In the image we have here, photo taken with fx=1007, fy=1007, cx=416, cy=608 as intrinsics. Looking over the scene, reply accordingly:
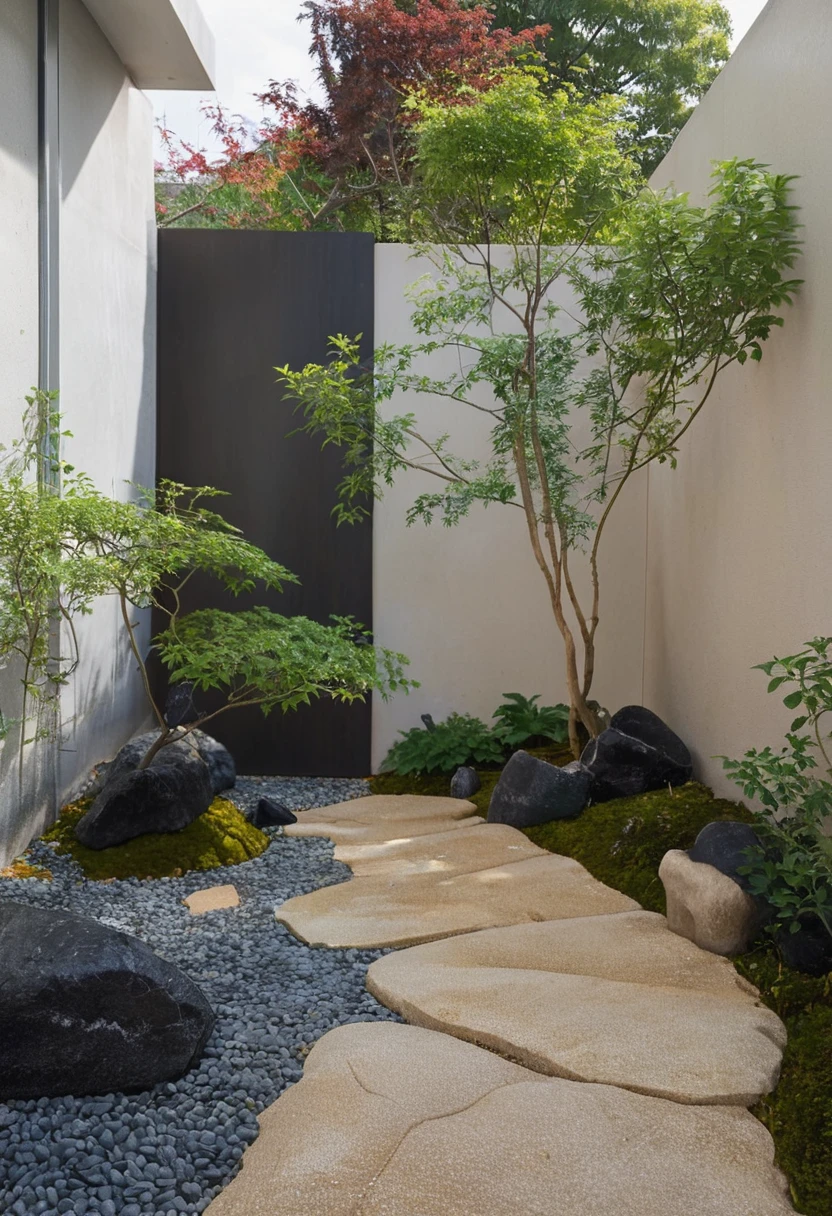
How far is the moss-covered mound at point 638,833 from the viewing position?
3.53 m

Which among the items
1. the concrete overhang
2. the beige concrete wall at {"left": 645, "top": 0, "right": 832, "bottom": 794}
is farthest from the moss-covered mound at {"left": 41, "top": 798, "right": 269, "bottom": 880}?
the concrete overhang

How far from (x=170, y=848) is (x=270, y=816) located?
0.67m

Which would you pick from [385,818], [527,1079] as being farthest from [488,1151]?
[385,818]

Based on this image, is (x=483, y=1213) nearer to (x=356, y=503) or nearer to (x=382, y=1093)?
(x=382, y=1093)

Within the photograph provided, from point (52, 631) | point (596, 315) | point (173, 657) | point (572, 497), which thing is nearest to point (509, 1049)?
point (173, 657)

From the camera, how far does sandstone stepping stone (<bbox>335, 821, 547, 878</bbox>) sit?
3.85 meters

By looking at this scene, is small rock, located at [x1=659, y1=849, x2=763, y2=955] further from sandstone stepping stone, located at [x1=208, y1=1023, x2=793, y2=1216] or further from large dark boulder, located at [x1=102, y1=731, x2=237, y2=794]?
large dark boulder, located at [x1=102, y1=731, x2=237, y2=794]

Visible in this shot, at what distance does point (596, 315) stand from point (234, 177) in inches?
179

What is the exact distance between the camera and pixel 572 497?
5500mm

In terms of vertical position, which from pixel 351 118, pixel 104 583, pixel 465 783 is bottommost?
pixel 465 783

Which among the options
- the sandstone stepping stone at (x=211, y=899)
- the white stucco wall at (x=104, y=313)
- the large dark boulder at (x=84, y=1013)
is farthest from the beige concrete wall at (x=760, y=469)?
the white stucco wall at (x=104, y=313)

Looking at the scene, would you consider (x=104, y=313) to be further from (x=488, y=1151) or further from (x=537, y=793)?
(x=488, y=1151)

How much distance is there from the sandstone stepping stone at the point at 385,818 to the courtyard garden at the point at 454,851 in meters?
0.03

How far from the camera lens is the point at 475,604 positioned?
5672mm
